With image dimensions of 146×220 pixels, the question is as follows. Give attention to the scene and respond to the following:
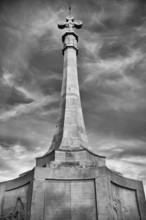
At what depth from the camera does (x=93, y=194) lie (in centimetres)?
1147

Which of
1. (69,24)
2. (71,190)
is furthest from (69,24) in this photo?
(71,190)

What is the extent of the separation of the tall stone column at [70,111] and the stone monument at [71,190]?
0.06 meters

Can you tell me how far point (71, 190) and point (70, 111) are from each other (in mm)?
6054

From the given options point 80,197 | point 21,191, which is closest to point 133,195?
point 80,197

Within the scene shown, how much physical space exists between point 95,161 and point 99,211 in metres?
3.17

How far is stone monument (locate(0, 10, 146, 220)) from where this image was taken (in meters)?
11.0

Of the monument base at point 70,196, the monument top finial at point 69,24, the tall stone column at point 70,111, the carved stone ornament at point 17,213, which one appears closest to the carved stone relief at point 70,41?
the tall stone column at point 70,111

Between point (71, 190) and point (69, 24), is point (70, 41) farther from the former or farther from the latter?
point (71, 190)

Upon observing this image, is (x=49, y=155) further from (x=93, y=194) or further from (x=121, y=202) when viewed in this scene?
(x=121, y=202)

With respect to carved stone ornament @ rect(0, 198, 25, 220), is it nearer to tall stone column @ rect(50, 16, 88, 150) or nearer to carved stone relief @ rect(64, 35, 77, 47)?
tall stone column @ rect(50, 16, 88, 150)

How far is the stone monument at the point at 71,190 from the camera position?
36.1 feet

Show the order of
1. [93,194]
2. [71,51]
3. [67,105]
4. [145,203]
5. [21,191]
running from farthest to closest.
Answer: [71,51]
[67,105]
[145,203]
[21,191]
[93,194]

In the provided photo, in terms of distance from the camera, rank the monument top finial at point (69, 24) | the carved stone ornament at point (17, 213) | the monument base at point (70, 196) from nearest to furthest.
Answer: the monument base at point (70, 196)
the carved stone ornament at point (17, 213)
the monument top finial at point (69, 24)

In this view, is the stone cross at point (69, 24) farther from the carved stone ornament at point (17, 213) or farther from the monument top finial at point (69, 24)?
the carved stone ornament at point (17, 213)
